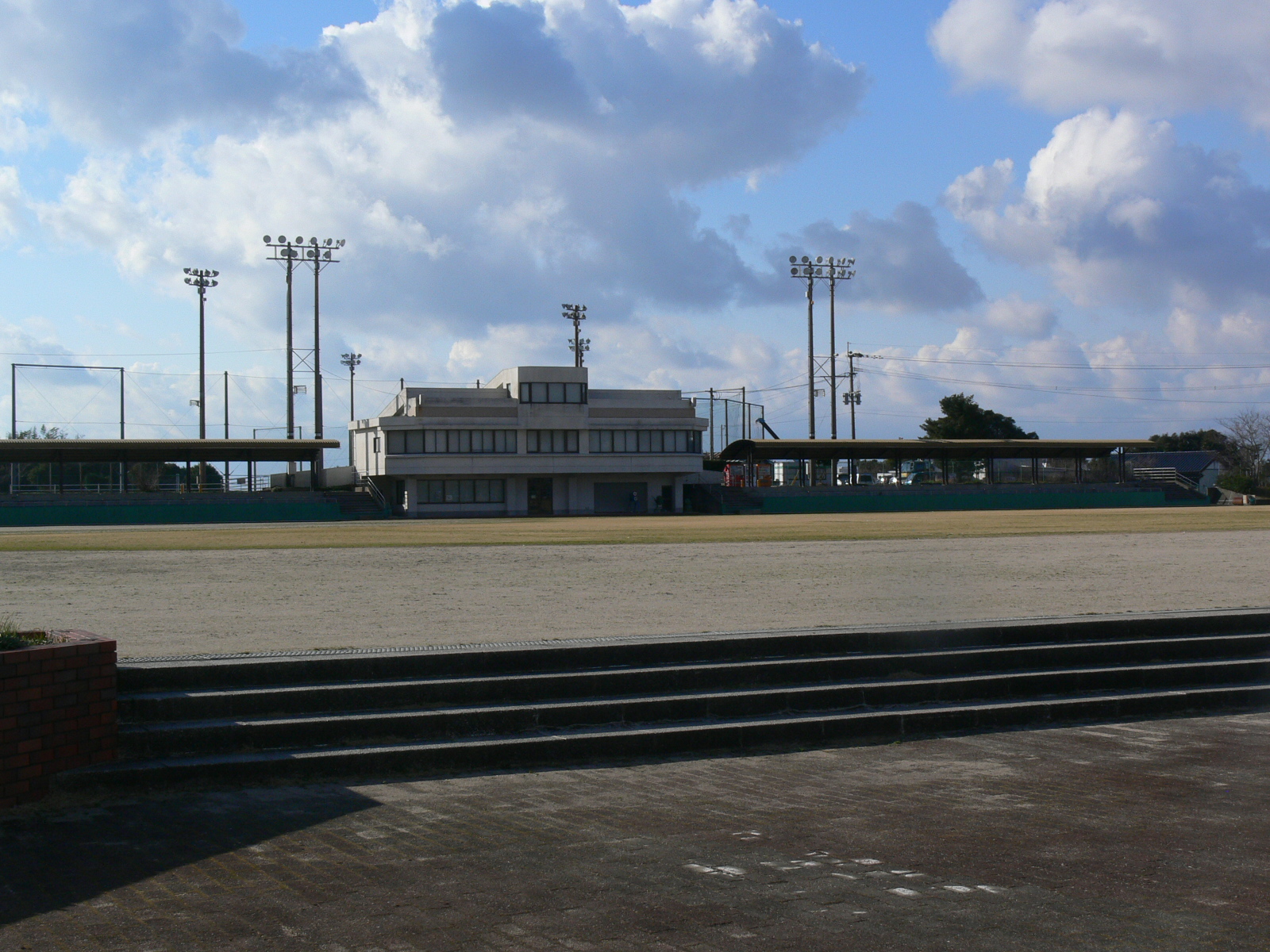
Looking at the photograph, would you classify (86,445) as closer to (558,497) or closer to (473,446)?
(473,446)

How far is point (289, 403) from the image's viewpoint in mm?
72750

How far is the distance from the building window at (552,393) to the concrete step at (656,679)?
67.8 meters

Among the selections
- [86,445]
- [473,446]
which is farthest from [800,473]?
[86,445]

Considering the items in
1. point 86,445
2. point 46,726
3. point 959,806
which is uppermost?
point 86,445

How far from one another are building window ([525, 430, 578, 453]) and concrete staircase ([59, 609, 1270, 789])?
66752 mm

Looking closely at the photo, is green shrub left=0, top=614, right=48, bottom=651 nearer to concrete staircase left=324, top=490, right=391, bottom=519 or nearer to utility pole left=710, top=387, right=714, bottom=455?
concrete staircase left=324, top=490, right=391, bottom=519

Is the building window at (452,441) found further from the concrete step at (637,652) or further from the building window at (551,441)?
the concrete step at (637,652)

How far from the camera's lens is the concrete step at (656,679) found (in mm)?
7738

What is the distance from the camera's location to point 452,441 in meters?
74.4

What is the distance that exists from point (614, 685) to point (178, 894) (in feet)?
13.3

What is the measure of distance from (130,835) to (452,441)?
69164 millimetres

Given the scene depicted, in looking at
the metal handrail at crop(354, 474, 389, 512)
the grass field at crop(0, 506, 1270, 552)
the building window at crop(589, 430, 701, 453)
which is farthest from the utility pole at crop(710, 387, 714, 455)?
the grass field at crop(0, 506, 1270, 552)

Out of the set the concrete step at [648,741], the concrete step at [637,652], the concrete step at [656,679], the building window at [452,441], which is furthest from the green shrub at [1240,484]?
the concrete step at [648,741]

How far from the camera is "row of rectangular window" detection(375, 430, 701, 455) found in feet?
242
